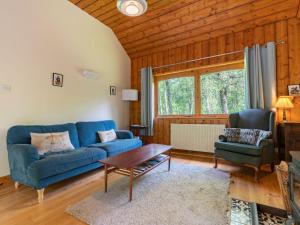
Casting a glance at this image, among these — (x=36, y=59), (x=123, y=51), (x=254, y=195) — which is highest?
(x=123, y=51)

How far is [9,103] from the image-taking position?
2479 mm

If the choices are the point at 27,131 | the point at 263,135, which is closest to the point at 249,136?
the point at 263,135

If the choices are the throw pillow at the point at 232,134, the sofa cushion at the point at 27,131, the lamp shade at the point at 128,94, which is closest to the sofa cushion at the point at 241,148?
the throw pillow at the point at 232,134

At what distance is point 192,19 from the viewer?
329 cm

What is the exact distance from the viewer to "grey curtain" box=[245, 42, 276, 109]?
2.93 m

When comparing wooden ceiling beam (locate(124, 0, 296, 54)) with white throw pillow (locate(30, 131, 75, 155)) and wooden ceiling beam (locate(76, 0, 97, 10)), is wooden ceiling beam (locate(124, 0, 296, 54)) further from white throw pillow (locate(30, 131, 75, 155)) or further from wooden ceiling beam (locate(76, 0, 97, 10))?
white throw pillow (locate(30, 131, 75, 155))

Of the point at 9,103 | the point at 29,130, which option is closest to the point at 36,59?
the point at 9,103

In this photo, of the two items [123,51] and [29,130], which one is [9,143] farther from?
[123,51]

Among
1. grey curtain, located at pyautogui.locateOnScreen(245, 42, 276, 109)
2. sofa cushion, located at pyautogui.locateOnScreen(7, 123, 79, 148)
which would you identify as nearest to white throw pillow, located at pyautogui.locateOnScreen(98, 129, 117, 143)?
sofa cushion, located at pyautogui.locateOnScreen(7, 123, 79, 148)

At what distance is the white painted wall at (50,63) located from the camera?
2480 mm

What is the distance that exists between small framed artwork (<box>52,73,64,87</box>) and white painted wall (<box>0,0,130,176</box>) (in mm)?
69

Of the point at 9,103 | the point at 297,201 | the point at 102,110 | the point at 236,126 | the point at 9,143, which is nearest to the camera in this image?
the point at 297,201

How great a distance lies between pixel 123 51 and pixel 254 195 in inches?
163

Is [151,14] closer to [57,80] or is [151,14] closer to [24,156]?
[57,80]
